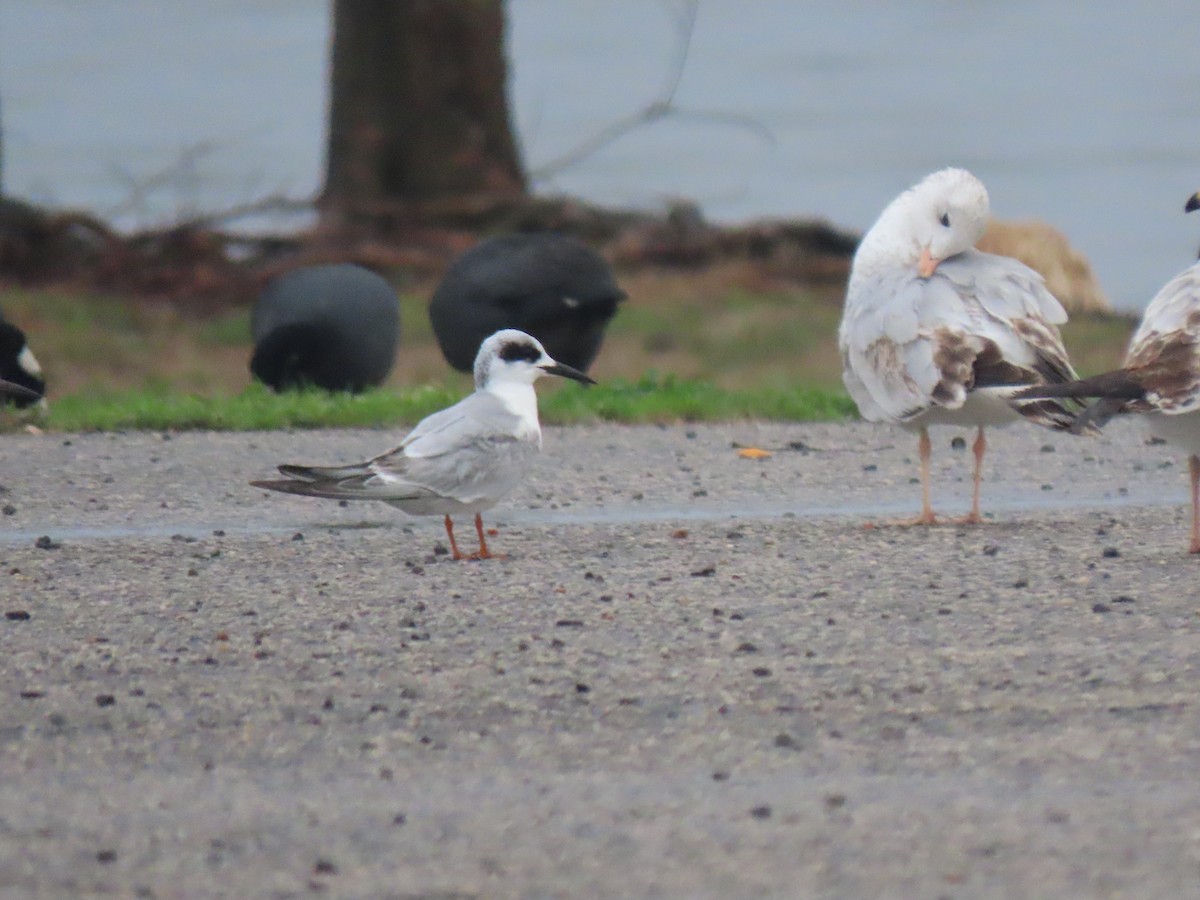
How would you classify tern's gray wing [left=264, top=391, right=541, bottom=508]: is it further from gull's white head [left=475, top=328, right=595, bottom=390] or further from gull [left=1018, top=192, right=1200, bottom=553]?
gull [left=1018, top=192, right=1200, bottom=553]

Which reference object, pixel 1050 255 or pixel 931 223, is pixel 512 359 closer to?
pixel 931 223

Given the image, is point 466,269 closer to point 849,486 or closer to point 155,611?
point 849,486

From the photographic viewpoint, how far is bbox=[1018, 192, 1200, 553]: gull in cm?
600

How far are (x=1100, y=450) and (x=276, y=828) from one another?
7120 millimetres

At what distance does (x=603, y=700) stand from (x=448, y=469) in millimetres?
2115

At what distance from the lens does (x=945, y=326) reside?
23.9 ft

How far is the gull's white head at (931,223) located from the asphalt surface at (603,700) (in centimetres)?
109

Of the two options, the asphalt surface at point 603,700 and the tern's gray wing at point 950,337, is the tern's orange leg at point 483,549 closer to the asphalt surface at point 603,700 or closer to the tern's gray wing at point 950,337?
the asphalt surface at point 603,700

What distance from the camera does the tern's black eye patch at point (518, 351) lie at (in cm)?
742

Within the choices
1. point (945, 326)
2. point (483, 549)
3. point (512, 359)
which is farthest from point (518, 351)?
point (945, 326)

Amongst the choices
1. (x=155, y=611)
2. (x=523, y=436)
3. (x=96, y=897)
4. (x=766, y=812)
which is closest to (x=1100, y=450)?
(x=523, y=436)

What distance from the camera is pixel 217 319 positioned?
17.4 meters

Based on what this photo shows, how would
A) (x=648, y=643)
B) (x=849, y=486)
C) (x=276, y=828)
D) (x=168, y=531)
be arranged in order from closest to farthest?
(x=276, y=828)
(x=648, y=643)
(x=168, y=531)
(x=849, y=486)

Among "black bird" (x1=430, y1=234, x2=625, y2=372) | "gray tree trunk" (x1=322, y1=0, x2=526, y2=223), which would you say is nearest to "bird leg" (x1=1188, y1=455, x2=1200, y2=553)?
"black bird" (x1=430, y1=234, x2=625, y2=372)
